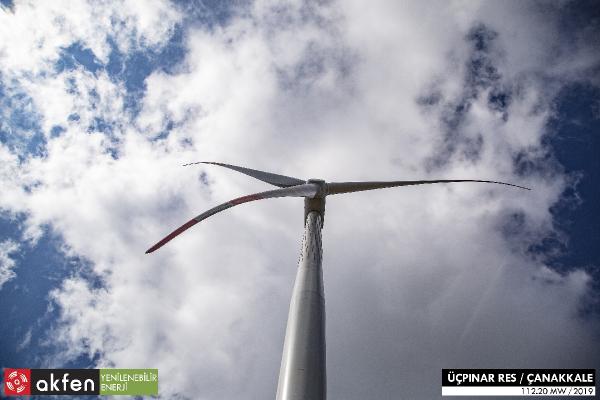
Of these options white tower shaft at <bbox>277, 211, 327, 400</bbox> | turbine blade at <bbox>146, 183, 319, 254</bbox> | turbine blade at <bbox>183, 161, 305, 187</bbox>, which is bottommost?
white tower shaft at <bbox>277, 211, 327, 400</bbox>

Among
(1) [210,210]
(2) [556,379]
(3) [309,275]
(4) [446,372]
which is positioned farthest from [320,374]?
(2) [556,379]

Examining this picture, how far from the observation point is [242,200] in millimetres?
20141

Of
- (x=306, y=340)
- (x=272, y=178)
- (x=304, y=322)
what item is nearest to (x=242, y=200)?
(x=304, y=322)

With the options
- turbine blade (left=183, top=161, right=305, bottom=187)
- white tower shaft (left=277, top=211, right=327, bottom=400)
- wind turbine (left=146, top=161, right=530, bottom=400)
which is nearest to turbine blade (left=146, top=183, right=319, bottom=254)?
wind turbine (left=146, top=161, right=530, bottom=400)

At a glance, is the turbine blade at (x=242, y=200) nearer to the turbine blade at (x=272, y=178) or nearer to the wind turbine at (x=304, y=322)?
the wind turbine at (x=304, y=322)

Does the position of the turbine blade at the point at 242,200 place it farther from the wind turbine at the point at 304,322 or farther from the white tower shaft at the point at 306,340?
the white tower shaft at the point at 306,340

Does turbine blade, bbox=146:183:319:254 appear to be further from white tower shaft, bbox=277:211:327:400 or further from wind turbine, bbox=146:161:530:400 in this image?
white tower shaft, bbox=277:211:327:400

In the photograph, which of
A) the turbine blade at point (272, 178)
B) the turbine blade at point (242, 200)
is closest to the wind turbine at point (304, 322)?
the turbine blade at point (242, 200)

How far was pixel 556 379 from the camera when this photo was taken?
36.8m

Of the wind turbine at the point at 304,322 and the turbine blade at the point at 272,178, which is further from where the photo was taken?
the turbine blade at the point at 272,178

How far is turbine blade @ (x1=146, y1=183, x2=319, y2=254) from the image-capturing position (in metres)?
15.6

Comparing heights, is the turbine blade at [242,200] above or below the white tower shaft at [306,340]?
above

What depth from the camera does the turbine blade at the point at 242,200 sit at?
15625mm

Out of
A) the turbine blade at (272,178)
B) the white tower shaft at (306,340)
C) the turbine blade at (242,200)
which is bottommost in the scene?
the white tower shaft at (306,340)
